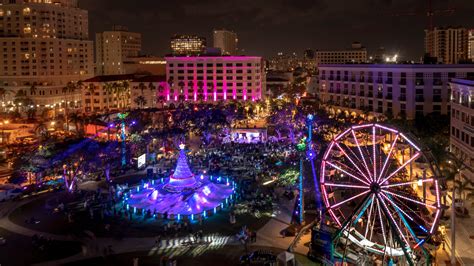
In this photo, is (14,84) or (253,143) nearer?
(253,143)

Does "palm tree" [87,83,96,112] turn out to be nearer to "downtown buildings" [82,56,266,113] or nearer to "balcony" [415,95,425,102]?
"downtown buildings" [82,56,266,113]

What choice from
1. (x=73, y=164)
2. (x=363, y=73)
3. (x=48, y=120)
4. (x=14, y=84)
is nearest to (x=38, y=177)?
(x=73, y=164)

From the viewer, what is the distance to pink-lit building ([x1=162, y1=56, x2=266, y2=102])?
136m

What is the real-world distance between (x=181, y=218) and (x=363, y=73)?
211 ft

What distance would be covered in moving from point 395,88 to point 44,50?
105 meters

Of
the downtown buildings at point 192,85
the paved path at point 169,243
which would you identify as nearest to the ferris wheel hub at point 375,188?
the paved path at point 169,243

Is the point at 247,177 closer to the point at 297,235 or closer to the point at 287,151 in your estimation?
the point at 287,151

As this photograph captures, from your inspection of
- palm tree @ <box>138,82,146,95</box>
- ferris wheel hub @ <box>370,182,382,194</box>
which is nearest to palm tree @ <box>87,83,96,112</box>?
palm tree @ <box>138,82,146,95</box>

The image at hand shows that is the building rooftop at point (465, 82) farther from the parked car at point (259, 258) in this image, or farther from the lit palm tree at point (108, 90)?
the lit palm tree at point (108, 90)

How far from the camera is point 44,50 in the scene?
14750cm

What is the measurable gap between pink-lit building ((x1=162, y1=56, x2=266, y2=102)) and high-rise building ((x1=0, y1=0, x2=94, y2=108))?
31.8 m

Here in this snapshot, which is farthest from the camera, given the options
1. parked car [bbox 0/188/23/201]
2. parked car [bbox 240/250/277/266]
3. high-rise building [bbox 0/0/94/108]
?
high-rise building [bbox 0/0/94/108]

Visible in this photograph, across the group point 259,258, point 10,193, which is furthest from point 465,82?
point 10,193

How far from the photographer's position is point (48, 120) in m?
106
